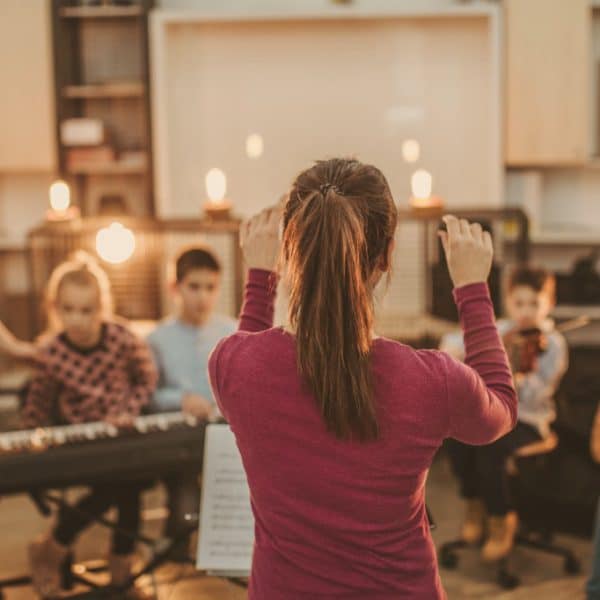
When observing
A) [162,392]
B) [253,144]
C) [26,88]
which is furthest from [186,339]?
[26,88]

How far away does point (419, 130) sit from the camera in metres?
4.82

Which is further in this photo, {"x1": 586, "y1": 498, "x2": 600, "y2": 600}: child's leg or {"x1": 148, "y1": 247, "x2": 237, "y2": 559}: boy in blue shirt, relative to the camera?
{"x1": 148, "y1": 247, "x2": 237, "y2": 559}: boy in blue shirt

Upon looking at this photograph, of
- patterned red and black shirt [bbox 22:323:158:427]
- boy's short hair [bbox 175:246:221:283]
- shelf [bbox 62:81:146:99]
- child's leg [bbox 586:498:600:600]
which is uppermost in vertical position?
shelf [bbox 62:81:146:99]

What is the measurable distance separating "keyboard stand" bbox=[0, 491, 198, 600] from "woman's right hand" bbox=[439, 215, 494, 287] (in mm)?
1402

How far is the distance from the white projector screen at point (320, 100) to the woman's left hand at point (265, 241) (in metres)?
3.54

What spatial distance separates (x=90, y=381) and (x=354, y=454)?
5.87 ft

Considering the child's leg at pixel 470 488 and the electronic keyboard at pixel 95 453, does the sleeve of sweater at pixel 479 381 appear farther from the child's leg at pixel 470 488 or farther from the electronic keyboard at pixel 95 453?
the child's leg at pixel 470 488

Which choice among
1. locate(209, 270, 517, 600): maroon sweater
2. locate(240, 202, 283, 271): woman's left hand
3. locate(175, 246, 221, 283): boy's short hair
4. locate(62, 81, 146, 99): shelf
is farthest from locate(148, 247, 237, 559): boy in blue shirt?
locate(62, 81, 146, 99): shelf

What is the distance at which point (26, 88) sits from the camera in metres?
4.64

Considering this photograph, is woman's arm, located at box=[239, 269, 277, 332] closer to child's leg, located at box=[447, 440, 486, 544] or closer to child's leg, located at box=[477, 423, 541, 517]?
child's leg, located at box=[477, 423, 541, 517]

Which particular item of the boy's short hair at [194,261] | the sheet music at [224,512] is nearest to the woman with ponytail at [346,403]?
the sheet music at [224,512]

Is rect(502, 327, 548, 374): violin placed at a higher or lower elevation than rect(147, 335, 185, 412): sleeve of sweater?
higher

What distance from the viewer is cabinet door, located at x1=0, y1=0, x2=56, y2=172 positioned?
4602 millimetres

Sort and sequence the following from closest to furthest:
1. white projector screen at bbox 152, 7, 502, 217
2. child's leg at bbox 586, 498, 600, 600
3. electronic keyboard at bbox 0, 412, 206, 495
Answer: electronic keyboard at bbox 0, 412, 206, 495, child's leg at bbox 586, 498, 600, 600, white projector screen at bbox 152, 7, 502, 217
